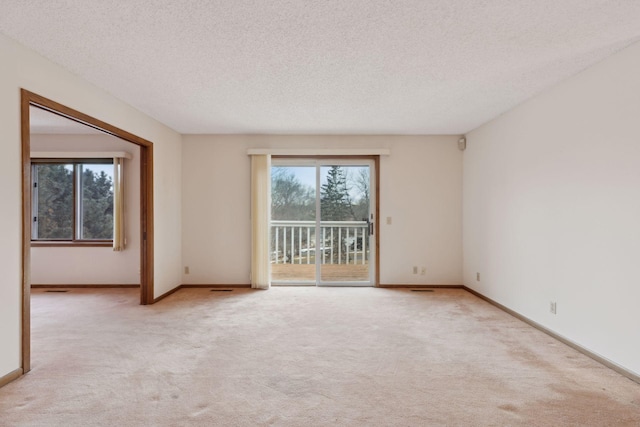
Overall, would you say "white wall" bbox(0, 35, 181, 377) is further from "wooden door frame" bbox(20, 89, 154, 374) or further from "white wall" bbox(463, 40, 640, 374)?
"white wall" bbox(463, 40, 640, 374)

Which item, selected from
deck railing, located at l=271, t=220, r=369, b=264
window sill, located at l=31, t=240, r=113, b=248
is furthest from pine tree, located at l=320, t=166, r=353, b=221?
window sill, located at l=31, t=240, r=113, b=248

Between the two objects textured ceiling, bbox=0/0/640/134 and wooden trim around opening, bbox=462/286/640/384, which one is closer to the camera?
textured ceiling, bbox=0/0/640/134

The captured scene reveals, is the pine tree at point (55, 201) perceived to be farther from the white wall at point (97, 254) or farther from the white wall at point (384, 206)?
the white wall at point (384, 206)

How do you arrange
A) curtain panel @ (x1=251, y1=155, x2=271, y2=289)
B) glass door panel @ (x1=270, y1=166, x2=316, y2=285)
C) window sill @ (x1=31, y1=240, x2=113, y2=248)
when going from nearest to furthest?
curtain panel @ (x1=251, y1=155, x2=271, y2=289), window sill @ (x1=31, y1=240, x2=113, y2=248), glass door panel @ (x1=270, y1=166, x2=316, y2=285)

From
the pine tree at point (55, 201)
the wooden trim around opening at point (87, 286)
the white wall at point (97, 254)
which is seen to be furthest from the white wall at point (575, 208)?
the pine tree at point (55, 201)

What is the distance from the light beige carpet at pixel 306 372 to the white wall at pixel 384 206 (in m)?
1.16

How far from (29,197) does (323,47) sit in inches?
91.8

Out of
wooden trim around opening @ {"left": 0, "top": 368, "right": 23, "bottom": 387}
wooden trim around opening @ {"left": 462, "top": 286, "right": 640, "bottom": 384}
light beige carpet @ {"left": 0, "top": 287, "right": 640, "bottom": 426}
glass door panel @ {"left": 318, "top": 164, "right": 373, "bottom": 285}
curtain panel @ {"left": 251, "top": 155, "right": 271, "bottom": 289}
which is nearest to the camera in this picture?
light beige carpet @ {"left": 0, "top": 287, "right": 640, "bottom": 426}

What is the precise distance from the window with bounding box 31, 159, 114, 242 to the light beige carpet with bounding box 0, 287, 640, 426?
5.19 feet

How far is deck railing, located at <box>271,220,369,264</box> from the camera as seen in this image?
5.12m

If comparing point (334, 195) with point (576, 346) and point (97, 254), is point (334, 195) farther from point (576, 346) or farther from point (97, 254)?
point (97, 254)

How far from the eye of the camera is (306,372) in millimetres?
2340

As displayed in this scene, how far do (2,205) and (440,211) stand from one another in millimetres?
4739

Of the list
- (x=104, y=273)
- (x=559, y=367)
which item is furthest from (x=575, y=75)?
(x=104, y=273)
